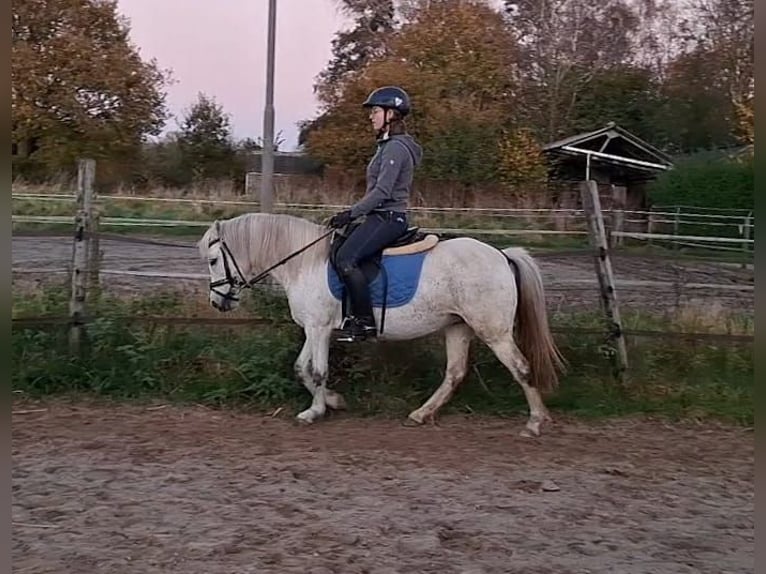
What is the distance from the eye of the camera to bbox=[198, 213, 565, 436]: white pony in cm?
505

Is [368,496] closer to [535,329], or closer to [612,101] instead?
[535,329]

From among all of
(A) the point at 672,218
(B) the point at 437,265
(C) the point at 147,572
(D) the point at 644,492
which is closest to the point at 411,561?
(C) the point at 147,572

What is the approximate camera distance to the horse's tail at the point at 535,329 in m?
A: 5.13

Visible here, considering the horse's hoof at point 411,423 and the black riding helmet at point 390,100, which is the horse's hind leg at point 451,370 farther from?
the black riding helmet at point 390,100

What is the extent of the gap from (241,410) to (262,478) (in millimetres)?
Answer: 1389

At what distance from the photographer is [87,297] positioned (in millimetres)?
5984

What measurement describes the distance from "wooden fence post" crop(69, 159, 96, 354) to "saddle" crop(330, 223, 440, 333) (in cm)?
199

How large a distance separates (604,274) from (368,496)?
2.87 meters

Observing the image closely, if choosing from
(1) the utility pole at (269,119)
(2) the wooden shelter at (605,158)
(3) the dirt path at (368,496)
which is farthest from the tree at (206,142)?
(3) the dirt path at (368,496)

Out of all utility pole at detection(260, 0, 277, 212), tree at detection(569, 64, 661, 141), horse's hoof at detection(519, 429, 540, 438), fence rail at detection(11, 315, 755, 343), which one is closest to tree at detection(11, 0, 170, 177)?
utility pole at detection(260, 0, 277, 212)

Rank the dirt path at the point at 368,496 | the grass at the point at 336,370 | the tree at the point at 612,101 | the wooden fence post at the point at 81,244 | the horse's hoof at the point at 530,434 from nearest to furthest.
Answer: the dirt path at the point at 368,496 → the horse's hoof at the point at 530,434 → the grass at the point at 336,370 → the wooden fence post at the point at 81,244 → the tree at the point at 612,101

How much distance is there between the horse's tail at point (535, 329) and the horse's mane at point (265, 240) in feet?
4.23

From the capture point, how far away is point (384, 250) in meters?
5.09

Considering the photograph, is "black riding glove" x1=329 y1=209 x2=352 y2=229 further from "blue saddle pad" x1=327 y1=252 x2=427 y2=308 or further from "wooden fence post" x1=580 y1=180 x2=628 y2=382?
"wooden fence post" x1=580 y1=180 x2=628 y2=382
